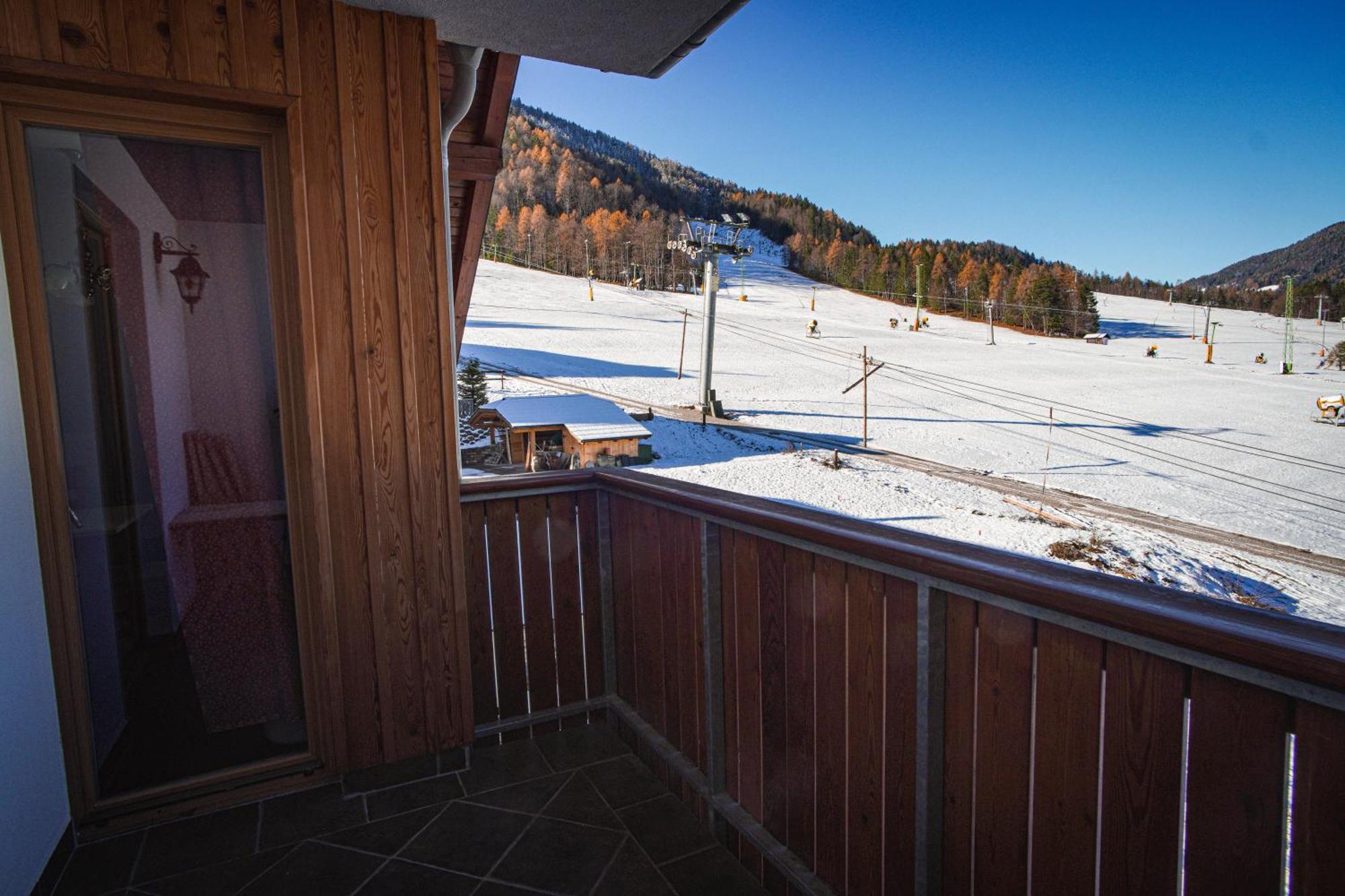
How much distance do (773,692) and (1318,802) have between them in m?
1.15

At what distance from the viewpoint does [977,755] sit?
4.15ft

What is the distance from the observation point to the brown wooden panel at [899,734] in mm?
1372

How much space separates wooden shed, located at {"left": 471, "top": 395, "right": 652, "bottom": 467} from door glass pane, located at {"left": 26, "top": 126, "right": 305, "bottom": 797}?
13.8 meters

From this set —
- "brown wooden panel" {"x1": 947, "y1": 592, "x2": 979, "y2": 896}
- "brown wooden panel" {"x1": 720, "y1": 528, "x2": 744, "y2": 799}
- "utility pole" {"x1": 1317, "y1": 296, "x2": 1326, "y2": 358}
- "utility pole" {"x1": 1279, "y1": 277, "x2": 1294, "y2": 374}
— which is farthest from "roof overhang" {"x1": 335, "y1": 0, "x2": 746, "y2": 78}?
"utility pole" {"x1": 1317, "y1": 296, "x2": 1326, "y2": 358}

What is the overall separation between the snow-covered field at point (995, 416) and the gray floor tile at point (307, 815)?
20.1 feet

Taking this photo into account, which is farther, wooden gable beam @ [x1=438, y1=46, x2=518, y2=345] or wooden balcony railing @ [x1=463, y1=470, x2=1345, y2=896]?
wooden gable beam @ [x1=438, y1=46, x2=518, y2=345]

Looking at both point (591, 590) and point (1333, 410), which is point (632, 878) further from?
point (1333, 410)

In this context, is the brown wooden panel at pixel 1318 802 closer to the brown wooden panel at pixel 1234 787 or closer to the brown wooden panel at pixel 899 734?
the brown wooden panel at pixel 1234 787

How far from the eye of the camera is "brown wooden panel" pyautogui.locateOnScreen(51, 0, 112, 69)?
1768mm

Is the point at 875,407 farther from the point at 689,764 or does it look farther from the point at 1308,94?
the point at 1308,94

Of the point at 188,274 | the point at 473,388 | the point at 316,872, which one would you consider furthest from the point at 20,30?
the point at 473,388

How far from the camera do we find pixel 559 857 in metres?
1.99

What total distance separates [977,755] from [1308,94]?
380 feet

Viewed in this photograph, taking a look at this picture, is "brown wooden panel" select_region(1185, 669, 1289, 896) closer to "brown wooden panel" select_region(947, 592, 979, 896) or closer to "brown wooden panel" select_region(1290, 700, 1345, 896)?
"brown wooden panel" select_region(1290, 700, 1345, 896)
